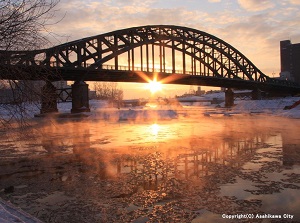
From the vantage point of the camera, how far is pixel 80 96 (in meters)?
47.2

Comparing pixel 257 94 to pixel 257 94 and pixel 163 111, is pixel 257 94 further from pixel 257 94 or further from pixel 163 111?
pixel 163 111

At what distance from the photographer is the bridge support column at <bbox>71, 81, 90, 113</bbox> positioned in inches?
1839

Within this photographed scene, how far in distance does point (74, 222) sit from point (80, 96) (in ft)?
143

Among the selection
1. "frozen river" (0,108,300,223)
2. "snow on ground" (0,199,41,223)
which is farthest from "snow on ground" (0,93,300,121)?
"snow on ground" (0,199,41,223)

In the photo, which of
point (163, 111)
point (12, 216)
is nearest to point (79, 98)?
point (163, 111)

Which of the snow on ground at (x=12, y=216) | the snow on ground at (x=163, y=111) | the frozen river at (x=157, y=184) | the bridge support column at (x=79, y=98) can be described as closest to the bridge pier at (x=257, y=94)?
the snow on ground at (x=163, y=111)

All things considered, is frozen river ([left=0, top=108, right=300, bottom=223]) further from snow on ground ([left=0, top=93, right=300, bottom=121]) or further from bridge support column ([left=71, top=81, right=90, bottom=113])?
bridge support column ([left=71, top=81, right=90, bottom=113])

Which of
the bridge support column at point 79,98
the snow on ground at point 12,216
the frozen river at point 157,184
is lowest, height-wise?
the frozen river at point 157,184

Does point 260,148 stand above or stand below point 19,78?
below

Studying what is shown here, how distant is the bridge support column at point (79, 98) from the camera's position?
46.7 meters

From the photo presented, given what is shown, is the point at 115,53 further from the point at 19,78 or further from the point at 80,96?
the point at 19,78

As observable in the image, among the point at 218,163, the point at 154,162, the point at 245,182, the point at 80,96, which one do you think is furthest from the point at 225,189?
the point at 80,96

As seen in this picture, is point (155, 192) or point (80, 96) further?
point (80, 96)

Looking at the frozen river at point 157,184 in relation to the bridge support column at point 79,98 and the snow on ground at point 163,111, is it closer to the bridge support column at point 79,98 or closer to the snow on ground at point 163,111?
the snow on ground at point 163,111
